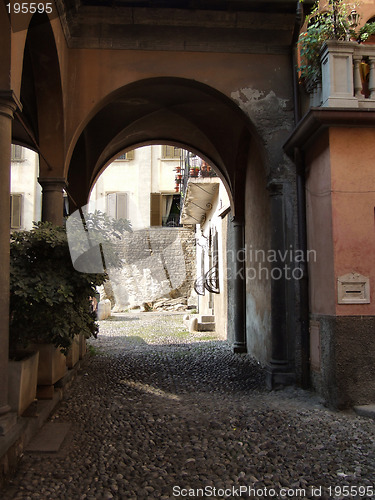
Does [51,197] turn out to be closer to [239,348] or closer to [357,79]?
[357,79]

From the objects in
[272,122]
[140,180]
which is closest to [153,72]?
[272,122]

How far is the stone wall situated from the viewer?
78.7 ft

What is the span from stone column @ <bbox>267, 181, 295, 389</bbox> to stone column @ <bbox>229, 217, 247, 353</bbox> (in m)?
3.43

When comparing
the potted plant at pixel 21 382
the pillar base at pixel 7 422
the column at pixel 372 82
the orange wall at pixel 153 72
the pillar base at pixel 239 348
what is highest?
the orange wall at pixel 153 72

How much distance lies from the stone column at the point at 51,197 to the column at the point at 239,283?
4.24 meters

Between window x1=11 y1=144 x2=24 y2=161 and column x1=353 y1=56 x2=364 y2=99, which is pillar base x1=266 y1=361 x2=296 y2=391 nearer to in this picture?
column x1=353 y1=56 x2=364 y2=99

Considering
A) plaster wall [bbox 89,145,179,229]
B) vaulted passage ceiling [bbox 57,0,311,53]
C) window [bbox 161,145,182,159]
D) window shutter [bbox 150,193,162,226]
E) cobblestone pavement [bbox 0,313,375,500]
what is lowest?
cobblestone pavement [bbox 0,313,375,500]

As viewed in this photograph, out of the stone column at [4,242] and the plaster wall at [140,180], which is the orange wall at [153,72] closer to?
the stone column at [4,242]

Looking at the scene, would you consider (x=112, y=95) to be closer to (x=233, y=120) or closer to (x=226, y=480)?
(x=233, y=120)

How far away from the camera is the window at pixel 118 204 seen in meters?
25.6

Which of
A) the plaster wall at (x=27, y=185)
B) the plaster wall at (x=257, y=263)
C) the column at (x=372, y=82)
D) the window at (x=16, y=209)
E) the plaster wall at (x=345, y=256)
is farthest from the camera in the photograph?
the plaster wall at (x=27, y=185)

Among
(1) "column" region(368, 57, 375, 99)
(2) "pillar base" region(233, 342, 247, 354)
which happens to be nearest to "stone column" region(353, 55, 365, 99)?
(1) "column" region(368, 57, 375, 99)

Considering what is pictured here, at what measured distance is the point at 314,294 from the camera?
5.63 metres

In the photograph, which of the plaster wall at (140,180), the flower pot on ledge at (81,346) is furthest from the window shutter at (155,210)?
the flower pot on ledge at (81,346)
